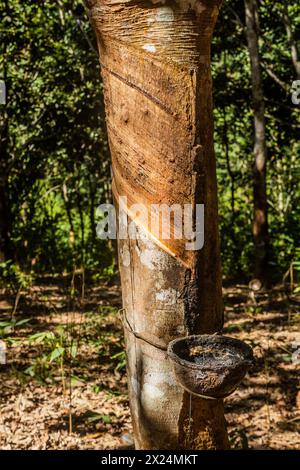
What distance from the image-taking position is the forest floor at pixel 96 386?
3.16 m

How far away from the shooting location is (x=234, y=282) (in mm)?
7098

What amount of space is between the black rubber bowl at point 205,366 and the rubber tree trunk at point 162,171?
1.5 inches

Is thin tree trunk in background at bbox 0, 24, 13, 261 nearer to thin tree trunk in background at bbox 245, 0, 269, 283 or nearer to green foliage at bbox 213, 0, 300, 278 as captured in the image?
green foliage at bbox 213, 0, 300, 278

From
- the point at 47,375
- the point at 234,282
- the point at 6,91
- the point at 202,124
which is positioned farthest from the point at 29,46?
the point at 202,124

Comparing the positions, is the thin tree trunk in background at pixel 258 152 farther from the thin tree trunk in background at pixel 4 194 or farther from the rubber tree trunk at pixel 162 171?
the rubber tree trunk at pixel 162 171

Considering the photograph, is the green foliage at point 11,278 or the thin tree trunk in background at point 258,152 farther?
the green foliage at point 11,278

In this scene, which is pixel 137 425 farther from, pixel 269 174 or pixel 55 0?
pixel 269 174

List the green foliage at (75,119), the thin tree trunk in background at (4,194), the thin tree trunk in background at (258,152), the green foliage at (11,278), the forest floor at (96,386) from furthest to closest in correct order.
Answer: the thin tree trunk in background at (4,194) → the green foliage at (75,119) → the green foliage at (11,278) → the thin tree trunk in background at (258,152) → the forest floor at (96,386)

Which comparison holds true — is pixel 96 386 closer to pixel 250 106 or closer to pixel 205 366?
pixel 205 366

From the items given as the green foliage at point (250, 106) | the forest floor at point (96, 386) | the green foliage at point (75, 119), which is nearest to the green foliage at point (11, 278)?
the green foliage at point (75, 119)

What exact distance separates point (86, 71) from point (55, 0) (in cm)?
89

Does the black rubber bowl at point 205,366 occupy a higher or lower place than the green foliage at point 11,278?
higher

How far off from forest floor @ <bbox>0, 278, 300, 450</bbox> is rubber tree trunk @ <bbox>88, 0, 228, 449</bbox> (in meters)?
1.13

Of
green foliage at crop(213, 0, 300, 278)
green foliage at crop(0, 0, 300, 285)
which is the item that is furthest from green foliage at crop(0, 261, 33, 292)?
green foliage at crop(213, 0, 300, 278)
